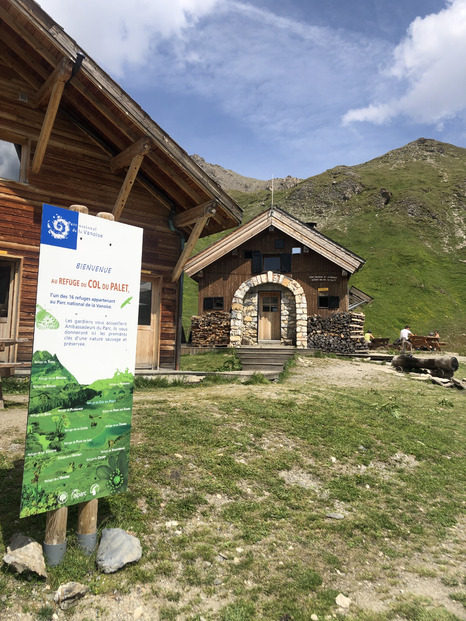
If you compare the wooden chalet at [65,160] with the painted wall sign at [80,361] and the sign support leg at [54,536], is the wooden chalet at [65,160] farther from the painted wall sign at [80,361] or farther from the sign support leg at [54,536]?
the sign support leg at [54,536]

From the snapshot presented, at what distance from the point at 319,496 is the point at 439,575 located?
141 centimetres

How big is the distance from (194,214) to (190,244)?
2.40 feet

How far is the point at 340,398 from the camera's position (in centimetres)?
952

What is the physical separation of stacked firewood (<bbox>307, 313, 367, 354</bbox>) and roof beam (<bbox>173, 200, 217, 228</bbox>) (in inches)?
492

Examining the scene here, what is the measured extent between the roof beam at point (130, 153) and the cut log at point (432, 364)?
43.5 feet

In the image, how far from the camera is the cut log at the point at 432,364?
49.8ft

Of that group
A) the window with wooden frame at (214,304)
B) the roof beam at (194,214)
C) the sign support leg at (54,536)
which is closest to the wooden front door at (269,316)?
the window with wooden frame at (214,304)

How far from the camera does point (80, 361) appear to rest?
10.5 feet

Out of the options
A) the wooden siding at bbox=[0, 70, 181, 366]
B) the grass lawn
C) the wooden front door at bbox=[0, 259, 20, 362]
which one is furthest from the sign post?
the wooden front door at bbox=[0, 259, 20, 362]

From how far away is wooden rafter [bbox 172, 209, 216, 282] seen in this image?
9258 millimetres

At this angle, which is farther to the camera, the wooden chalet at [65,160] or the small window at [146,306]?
the small window at [146,306]

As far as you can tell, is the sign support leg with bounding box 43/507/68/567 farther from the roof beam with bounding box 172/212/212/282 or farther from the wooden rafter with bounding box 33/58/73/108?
the wooden rafter with bounding box 33/58/73/108

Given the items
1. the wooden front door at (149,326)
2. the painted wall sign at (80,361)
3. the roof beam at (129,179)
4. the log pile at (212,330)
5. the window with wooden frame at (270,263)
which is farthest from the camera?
the window with wooden frame at (270,263)

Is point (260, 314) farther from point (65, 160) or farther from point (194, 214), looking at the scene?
point (65, 160)
